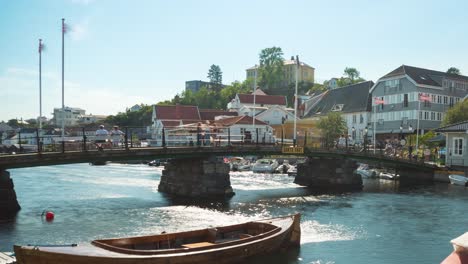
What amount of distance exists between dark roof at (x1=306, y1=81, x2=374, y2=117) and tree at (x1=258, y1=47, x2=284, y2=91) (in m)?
52.3

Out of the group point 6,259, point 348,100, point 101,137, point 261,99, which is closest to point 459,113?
point 348,100

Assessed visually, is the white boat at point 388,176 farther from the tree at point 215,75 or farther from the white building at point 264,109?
the tree at point 215,75

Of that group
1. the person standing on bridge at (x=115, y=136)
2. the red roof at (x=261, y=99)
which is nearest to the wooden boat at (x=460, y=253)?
the person standing on bridge at (x=115, y=136)

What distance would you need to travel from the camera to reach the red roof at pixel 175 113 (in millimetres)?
98188

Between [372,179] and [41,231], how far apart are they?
46766 millimetres

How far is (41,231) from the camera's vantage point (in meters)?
23.8

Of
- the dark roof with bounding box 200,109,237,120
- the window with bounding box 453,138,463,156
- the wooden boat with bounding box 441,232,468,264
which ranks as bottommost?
the window with bounding box 453,138,463,156

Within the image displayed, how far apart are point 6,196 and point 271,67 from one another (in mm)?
132280

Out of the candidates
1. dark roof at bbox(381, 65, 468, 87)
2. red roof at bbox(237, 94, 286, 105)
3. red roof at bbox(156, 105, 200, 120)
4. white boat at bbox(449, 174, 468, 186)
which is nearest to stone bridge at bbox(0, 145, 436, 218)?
white boat at bbox(449, 174, 468, 186)

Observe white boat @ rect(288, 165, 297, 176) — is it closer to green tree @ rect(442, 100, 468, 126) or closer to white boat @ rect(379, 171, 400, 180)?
white boat @ rect(379, 171, 400, 180)

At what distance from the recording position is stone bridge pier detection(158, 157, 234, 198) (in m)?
38.1

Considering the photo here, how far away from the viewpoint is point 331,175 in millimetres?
48938

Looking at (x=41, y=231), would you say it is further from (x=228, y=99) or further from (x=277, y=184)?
(x=228, y=99)

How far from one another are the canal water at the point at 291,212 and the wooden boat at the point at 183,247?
0.93 meters
